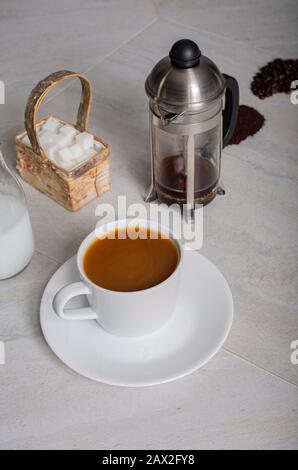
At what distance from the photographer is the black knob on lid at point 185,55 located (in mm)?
948

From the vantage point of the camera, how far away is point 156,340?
863 mm

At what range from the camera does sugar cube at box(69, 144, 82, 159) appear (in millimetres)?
1087

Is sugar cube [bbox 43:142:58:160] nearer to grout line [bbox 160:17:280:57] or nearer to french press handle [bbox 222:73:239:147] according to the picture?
french press handle [bbox 222:73:239:147]

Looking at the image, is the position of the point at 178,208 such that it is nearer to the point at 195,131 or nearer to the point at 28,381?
the point at 195,131

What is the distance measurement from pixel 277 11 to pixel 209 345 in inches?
41.1

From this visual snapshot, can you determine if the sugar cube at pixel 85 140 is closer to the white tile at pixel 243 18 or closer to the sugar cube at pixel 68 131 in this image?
the sugar cube at pixel 68 131

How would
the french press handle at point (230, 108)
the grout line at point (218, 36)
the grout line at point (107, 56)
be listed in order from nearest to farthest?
1. the french press handle at point (230, 108)
2. the grout line at point (107, 56)
3. the grout line at point (218, 36)

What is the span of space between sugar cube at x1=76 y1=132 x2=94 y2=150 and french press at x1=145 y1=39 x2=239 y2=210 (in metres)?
0.11

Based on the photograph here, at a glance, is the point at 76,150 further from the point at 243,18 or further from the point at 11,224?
the point at 243,18

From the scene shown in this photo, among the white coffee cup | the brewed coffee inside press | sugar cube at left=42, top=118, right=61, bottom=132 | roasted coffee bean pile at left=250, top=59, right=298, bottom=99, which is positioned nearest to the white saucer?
the white coffee cup

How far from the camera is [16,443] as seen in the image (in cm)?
80

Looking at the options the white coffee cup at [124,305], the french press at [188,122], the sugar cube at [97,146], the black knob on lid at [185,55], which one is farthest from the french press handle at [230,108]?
the white coffee cup at [124,305]

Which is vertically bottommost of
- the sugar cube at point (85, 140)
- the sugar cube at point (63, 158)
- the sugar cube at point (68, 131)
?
the sugar cube at point (63, 158)
